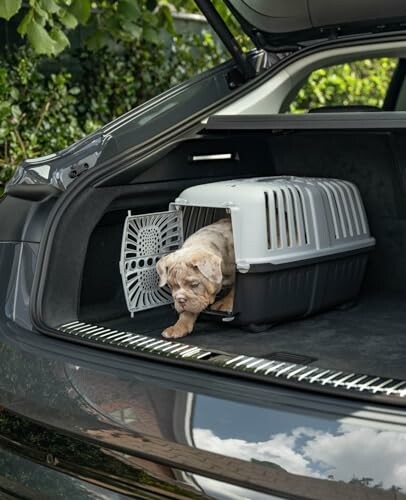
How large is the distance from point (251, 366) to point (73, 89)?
3.48 meters

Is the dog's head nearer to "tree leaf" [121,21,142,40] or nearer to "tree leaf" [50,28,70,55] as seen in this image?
"tree leaf" [50,28,70,55]

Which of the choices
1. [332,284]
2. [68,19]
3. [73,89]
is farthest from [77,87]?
[332,284]

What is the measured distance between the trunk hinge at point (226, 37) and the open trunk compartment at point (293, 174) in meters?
0.23

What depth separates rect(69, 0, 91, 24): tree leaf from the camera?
410 cm

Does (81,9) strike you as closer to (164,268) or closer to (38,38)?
(38,38)

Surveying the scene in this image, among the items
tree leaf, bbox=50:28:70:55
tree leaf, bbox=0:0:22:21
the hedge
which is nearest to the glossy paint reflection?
tree leaf, bbox=0:0:22:21

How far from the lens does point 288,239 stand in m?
2.47

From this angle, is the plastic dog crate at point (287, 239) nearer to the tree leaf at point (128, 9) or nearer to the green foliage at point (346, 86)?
the tree leaf at point (128, 9)

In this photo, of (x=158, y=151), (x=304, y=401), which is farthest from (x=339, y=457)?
(x=158, y=151)

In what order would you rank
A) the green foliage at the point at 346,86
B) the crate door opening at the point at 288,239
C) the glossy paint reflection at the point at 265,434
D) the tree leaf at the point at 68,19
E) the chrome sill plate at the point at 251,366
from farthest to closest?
the green foliage at the point at 346,86 < the tree leaf at the point at 68,19 < the crate door opening at the point at 288,239 < the chrome sill plate at the point at 251,366 < the glossy paint reflection at the point at 265,434

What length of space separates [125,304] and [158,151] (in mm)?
478

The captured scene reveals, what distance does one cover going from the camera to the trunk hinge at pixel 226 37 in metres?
2.75

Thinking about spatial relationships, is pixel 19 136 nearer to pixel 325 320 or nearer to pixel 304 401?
pixel 325 320

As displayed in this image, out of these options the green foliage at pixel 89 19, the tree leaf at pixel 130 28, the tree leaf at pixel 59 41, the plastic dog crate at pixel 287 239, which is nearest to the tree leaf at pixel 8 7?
the green foliage at pixel 89 19
